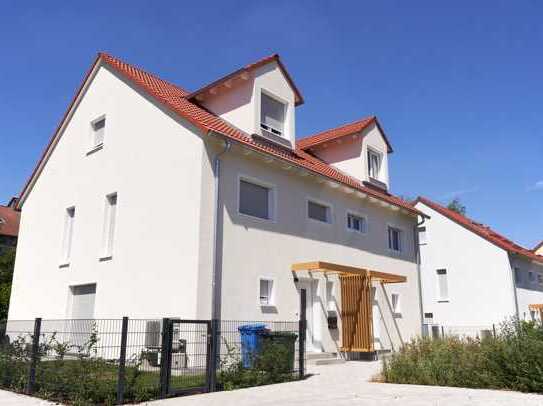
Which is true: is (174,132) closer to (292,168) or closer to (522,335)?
(292,168)

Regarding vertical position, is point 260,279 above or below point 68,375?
above

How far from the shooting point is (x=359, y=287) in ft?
54.2

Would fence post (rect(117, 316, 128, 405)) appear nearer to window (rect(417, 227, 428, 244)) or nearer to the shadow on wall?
the shadow on wall

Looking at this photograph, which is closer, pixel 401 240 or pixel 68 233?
pixel 68 233

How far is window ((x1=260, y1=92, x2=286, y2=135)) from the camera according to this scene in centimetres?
1582

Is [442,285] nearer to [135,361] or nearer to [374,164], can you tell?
[374,164]

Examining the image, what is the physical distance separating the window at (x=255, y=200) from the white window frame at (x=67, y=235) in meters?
6.08

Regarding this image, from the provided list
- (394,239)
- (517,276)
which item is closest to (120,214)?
(394,239)

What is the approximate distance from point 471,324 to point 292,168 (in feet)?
52.8

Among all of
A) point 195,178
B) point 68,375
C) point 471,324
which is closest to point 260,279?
point 195,178

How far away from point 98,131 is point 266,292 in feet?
25.6

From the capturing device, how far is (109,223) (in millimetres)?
14953

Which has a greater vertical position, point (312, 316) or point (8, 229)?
point (8, 229)

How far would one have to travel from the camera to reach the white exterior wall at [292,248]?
12.9 meters
